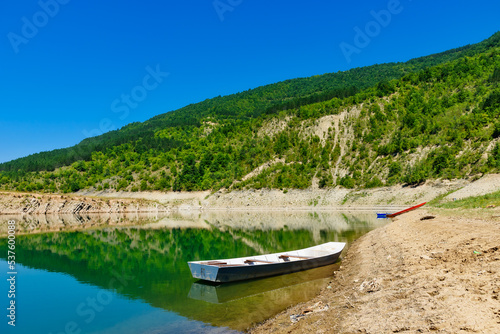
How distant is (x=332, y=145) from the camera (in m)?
86.8

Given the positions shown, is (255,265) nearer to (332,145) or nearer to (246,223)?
(246,223)

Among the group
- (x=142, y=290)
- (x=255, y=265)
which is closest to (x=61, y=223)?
(x=142, y=290)

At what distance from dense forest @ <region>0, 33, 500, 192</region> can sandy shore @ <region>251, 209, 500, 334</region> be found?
4612 centimetres

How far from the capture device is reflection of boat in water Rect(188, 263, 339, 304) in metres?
15.2

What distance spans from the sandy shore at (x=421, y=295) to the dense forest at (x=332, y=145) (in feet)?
151

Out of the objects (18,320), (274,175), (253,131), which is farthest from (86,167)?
(18,320)

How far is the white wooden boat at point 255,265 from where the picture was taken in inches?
647

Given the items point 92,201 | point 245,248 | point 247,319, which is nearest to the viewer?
point 247,319

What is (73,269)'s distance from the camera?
22.8 meters

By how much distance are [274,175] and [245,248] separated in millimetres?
55339

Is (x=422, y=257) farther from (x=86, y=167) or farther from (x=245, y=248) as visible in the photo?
(x=86, y=167)

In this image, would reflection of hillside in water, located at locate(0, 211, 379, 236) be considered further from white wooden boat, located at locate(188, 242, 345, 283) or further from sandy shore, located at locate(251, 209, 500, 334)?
sandy shore, located at locate(251, 209, 500, 334)

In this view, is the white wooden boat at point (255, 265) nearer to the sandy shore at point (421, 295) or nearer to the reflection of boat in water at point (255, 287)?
the reflection of boat in water at point (255, 287)

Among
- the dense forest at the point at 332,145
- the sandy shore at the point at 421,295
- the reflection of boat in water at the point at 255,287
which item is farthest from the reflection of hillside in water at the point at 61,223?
the sandy shore at the point at 421,295
